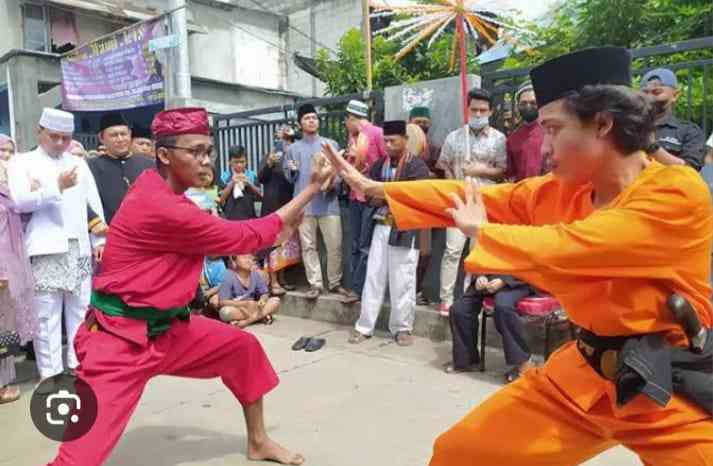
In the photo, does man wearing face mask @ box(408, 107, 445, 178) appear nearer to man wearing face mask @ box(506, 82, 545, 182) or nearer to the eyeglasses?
man wearing face mask @ box(506, 82, 545, 182)

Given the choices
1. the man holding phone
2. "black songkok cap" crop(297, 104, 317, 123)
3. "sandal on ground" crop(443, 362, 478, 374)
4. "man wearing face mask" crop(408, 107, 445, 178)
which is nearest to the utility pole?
the man holding phone

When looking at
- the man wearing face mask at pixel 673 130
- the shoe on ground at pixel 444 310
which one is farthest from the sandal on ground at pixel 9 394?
the man wearing face mask at pixel 673 130

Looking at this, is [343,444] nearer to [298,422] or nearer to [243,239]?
[298,422]

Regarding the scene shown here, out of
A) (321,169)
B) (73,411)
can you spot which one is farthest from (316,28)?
(73,411)

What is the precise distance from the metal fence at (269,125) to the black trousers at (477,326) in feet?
9.30

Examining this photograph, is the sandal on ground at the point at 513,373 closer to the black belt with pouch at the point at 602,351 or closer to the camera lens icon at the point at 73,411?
the black belt with pouch at the point at 602,351

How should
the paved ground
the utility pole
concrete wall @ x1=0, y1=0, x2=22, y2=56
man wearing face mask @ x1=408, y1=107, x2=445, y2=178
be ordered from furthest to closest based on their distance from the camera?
concrete wall @ x1=0, y1=0, x2=22, y2=56 → the utility pole → man wearing face mask @ x1=408, y1=107, x2=445, y2=178 → the paved ground

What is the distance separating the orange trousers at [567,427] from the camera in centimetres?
178

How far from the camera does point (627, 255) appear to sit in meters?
1.71

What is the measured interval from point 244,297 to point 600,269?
17.5ft

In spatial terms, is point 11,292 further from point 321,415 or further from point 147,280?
point 321,415

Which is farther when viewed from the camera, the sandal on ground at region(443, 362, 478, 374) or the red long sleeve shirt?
the sandal on ground at region(443, 362, 478, 374)

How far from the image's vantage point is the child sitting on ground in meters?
6.54

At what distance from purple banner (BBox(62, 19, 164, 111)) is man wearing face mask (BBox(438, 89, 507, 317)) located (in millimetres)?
6866
